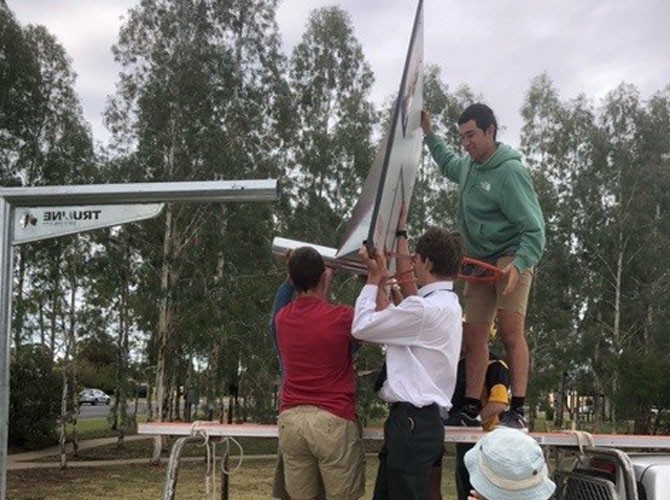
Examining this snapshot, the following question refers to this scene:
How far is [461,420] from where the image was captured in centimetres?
383

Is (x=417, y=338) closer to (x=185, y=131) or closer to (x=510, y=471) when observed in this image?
(x=510, y=471)

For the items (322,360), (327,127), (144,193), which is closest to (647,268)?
(327,127)

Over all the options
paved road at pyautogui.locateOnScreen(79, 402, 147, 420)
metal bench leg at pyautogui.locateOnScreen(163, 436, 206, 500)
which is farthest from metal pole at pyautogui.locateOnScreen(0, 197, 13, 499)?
paved road at pyautogui.locateOnScreen(79, 402, 147, 420)

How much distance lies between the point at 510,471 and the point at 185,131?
2204 cm

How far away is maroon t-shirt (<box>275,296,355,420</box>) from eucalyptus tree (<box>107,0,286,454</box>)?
1964 centimetres

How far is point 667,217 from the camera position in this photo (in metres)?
33.1

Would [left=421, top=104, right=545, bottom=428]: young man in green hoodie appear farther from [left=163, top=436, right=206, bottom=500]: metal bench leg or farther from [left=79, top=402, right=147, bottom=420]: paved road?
[left=79, top=402, right=147, bottom=420]: paved road

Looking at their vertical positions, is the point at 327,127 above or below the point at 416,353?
above

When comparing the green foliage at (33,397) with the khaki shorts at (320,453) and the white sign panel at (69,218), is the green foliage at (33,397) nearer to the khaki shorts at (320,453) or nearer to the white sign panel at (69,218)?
the white sign panel at (69,218)

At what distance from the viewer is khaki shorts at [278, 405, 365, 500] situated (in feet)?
10.8

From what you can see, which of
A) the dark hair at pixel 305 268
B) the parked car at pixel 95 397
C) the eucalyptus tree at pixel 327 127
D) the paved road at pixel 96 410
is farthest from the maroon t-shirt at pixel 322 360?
the parked car at pixel 95 397

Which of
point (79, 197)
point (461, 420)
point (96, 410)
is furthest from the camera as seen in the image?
point (96, 410)

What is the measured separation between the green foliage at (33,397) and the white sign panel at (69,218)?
23.1 meters

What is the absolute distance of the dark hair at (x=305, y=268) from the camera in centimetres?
357
